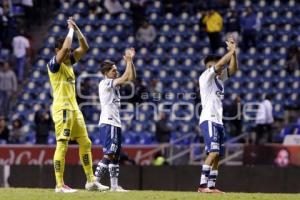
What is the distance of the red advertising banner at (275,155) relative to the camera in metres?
26.4

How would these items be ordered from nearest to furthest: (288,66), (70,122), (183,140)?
(70,122) < (183,140) < (288,66)

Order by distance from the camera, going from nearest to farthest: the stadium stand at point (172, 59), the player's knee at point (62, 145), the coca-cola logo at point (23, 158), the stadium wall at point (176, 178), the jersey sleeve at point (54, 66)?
the jersey sleeve at point (54, 66) < the player's knee at point (62, 145) < the stadium wall at point (176, 178) < the coca-cola logo at point (23, 158) < the stadium stand at point (172, 59)

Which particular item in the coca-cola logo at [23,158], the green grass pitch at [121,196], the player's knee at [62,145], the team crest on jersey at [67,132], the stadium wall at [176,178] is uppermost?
the team crest on jersey at [67,132]

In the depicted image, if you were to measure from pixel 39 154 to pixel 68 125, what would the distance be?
1113cm

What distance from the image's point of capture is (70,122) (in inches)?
682

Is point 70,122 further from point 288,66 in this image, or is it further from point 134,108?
point 288,66

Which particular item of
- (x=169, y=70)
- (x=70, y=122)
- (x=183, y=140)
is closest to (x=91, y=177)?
(x=70, y=122)

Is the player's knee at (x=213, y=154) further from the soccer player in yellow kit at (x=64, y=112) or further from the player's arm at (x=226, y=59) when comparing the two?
the soccer player in yellow kit at (x=64, y=112)

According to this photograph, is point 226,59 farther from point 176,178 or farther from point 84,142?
point 176,178

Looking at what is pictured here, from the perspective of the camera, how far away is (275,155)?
26.5 metres

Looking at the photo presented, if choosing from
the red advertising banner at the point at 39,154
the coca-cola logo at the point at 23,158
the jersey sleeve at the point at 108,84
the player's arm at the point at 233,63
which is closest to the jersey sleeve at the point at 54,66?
the jersey sleeve at the point at 108,84

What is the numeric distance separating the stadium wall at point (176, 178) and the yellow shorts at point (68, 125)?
24.6ft

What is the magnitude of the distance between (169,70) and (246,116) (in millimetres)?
3807

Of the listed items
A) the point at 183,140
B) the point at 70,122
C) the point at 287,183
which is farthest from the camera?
the point at 183,140
